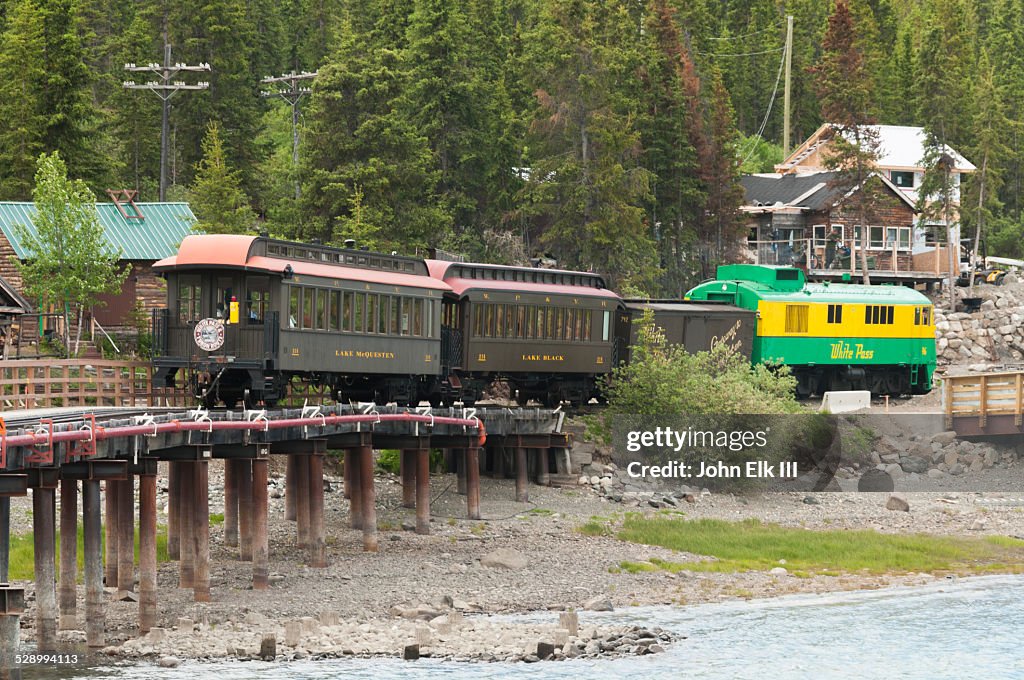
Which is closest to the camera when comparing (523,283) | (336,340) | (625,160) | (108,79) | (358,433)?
(358,433)

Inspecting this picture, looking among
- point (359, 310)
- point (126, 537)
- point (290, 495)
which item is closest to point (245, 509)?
point (126, 537)

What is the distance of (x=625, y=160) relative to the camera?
72.1m

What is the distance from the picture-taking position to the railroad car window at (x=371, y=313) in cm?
4062

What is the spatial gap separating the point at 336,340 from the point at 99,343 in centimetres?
1422

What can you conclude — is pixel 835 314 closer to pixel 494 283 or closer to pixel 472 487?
pixel 494 283

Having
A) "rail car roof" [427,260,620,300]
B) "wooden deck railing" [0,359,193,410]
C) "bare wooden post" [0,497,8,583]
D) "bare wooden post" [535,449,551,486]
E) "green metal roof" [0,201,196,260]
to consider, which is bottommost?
"bare wooden post" [535,449,551,486]

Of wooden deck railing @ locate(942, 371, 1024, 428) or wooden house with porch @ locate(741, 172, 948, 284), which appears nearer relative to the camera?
wooden deck railing @ locate(942, 371, 1024, 428)

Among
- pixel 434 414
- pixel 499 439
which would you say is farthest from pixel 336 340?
pixel 499 439

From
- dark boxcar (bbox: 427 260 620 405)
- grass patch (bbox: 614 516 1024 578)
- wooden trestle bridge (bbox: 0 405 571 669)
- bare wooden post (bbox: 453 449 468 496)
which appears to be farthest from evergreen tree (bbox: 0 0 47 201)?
grass patch (bbox: 614 516 1024 578)

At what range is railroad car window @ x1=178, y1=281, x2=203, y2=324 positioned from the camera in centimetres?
3706

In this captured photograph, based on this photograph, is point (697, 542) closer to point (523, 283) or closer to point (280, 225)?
point (523, 283)

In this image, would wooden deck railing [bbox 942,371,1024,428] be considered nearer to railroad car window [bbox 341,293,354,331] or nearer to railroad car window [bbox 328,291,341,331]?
railroad car window [bbox 341,293,354,331]

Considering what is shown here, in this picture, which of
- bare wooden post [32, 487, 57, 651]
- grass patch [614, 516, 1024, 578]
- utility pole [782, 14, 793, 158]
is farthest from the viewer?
utility pole [782, 14, 793, 158]

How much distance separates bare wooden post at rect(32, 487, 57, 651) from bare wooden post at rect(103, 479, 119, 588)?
4.65 m
